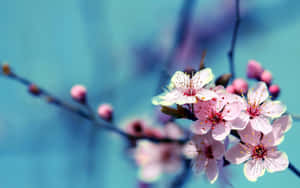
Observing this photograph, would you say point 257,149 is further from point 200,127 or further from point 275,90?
point 275,90

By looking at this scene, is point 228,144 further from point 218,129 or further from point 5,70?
point 5,70

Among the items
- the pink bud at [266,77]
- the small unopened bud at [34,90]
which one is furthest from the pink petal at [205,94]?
the small unopened bud at [34,90]

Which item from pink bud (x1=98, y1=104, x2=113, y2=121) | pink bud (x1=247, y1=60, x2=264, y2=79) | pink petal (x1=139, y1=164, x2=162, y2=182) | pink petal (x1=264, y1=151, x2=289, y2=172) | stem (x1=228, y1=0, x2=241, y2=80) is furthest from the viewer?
pink petal (x1=139, y1=164, x2=162, y2=182)

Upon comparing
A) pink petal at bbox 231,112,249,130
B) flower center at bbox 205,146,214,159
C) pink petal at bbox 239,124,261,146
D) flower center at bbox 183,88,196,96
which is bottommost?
flower center at bbox 205,146,214,159

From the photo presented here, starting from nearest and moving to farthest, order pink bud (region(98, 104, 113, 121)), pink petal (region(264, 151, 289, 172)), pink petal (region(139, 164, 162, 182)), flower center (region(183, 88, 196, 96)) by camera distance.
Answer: pink petal (region(264, 151, 289, 172)) → flower center (region(183, 88, 196, 96)) → pink bud (region(98, 104, 113, 121)) → pink petal (region(139, 164, 162, 182))

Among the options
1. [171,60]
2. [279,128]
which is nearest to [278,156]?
[279,128]

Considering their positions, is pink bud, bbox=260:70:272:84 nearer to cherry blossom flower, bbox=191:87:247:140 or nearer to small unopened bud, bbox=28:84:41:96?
cherry blossom flower, bbox=191:87:247:140

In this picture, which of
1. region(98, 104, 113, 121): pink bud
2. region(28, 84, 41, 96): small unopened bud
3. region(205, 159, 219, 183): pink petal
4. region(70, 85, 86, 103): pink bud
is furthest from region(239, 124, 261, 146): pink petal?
region(28, 84, 41, 96): small unopened bud
